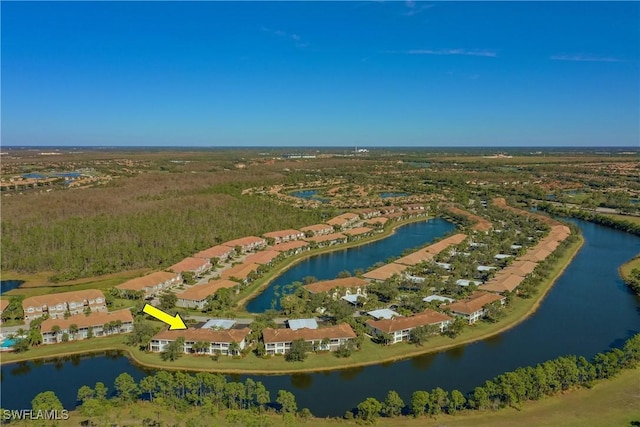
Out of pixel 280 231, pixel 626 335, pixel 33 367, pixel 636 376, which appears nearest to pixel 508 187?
pixel 280 231

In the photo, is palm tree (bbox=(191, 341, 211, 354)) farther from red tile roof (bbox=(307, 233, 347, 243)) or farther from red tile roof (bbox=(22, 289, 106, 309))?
red tile roof (bbox=(307, 233, 347, 243))

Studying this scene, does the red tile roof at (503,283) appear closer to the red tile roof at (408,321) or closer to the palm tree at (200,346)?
the red tile roof at (408,321)

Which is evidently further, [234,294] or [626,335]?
[234,294]

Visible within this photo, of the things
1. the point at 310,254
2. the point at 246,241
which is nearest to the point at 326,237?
the point at 310,254

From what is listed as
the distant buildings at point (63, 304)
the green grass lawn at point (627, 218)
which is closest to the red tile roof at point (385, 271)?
the distant buildings at point (63, 304)

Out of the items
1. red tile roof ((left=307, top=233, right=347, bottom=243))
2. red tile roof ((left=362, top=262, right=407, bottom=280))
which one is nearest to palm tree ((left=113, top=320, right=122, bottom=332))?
red tile roof ((left=362, top=262, right=407, bottom=280))

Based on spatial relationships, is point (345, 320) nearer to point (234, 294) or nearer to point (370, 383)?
point (370, 383)
